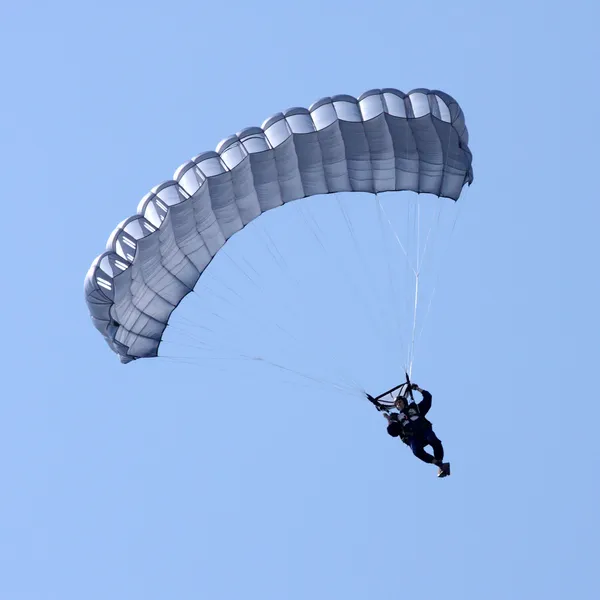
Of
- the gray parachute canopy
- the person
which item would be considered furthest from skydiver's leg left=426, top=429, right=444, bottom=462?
the gray parachute canopy

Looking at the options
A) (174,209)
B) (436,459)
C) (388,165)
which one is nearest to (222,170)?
(174,209)

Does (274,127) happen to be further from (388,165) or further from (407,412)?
(407,412)

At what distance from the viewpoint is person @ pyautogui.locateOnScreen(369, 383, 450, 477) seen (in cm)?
3266

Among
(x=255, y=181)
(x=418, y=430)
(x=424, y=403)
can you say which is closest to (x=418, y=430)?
(x=418, y=430)

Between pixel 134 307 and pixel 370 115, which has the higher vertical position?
pixel 370 115

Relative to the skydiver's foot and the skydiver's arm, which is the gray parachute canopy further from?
the skydiver's foot

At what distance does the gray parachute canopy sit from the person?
4.05m

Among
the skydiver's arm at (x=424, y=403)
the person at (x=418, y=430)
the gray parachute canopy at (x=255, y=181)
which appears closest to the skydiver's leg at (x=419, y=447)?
the person at (x=418, y=430)

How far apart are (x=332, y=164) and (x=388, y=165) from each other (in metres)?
1.02

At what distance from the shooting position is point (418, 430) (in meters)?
32.7

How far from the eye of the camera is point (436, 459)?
1291 inches

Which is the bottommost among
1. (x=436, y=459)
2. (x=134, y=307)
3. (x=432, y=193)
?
(x=436, y=459)

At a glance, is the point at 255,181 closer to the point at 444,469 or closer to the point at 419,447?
the point at 419,447

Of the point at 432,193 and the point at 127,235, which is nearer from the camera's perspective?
the point at 127,235
